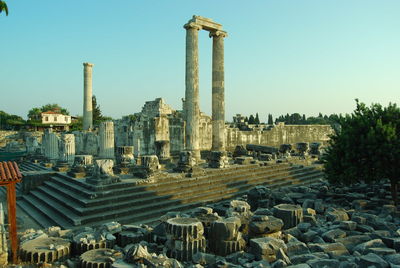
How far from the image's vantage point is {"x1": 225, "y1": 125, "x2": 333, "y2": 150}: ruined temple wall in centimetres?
2717

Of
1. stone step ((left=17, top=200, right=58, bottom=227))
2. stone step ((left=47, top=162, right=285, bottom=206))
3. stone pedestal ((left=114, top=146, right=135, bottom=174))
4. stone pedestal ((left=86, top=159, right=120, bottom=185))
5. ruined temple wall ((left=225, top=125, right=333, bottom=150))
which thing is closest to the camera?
stone step ((left=17, top=200, right=58, bottom=227))

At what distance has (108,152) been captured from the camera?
16.2 meters

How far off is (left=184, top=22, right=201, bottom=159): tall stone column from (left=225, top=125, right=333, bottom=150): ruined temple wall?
8232 millimetres

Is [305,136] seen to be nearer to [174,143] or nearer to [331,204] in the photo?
[174,143]

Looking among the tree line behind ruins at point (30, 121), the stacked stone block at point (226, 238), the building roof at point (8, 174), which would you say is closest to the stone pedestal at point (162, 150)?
the stacked stone block at point (226, 238)

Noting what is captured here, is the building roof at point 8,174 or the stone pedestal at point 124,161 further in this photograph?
the stone pedestal at point 124,161

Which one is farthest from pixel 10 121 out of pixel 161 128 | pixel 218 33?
pixel 218 33

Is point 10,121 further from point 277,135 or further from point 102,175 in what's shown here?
point 102,175

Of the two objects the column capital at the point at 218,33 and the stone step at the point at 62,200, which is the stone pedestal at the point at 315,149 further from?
the stone step at the point at 62,200

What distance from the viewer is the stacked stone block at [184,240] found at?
231 inches

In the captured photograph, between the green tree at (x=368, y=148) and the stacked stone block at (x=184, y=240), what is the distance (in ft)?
20.0

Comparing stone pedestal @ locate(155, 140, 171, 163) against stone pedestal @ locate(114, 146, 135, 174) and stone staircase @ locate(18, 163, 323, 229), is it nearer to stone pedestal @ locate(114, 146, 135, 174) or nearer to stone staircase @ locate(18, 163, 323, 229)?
stone pedestal @ locate(114, 146, 135, 174)

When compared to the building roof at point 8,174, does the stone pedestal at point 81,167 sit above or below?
below

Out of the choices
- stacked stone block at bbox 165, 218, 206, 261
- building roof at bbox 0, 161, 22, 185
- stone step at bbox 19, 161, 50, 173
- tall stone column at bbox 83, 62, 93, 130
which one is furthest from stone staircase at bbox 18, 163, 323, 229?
tall stone column at bbox 83, 62, 93, 130
